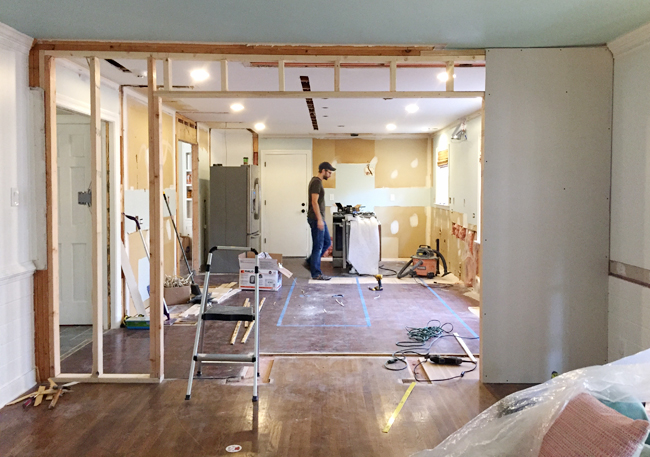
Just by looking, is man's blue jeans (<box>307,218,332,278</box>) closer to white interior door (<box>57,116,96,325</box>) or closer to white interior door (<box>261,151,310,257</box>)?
white interior door (<box>261,151,310,257</box>)

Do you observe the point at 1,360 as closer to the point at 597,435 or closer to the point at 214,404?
the point at 214,404

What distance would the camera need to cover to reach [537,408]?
207 centimetres

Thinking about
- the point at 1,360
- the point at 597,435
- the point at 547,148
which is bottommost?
the point at 1,360

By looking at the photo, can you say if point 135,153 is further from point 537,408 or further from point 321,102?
point 537,408

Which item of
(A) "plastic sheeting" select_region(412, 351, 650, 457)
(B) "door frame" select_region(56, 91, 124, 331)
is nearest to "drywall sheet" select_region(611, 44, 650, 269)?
(A) "plastic sheeting" select_region(412, 351, 650, 457)

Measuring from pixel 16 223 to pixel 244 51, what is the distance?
200 cm

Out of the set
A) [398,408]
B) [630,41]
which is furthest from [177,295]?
[630,41]

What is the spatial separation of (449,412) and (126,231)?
381 centimetres

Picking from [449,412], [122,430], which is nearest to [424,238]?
[449,412]

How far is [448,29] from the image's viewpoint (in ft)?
11.2

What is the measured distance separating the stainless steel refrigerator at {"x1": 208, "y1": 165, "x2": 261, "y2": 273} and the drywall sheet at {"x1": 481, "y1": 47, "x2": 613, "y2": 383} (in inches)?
218

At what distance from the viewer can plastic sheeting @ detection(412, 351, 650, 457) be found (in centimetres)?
200

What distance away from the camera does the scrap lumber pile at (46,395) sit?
3.54 m

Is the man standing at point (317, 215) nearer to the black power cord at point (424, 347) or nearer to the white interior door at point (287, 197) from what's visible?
the white interior door at point (287, 197)
